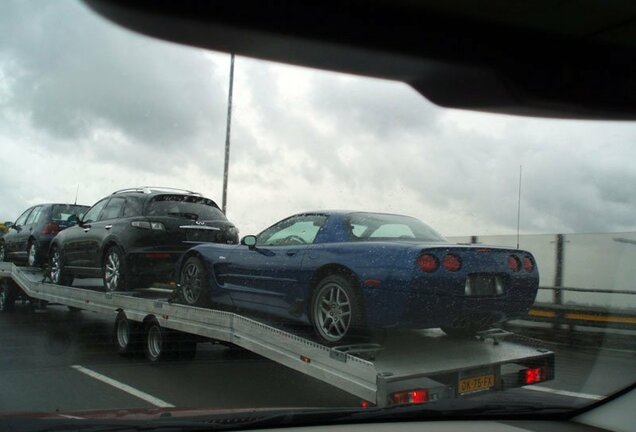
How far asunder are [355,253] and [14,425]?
296 centimetres

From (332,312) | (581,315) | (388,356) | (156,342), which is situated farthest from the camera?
(156,342)

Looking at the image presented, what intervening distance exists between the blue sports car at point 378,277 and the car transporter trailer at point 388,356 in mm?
226

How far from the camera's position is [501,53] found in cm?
443

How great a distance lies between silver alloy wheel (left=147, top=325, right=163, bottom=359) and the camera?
727 centimetres

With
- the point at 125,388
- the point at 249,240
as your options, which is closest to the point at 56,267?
the point at 125,388

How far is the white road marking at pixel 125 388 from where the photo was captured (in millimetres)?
5535

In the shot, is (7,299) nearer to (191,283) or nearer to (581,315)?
(191,283)

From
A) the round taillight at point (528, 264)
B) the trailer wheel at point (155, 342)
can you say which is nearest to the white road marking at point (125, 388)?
the trailer wheel at point (155, 342)

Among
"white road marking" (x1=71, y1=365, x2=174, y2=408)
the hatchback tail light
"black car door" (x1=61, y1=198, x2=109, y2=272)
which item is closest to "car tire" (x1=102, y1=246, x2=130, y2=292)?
"black car door" (x1=61, y1=198, x2=109, y2=272)

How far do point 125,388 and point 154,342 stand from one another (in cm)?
136

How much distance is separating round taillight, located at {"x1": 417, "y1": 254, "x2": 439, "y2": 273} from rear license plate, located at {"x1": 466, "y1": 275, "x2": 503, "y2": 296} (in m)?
0.29

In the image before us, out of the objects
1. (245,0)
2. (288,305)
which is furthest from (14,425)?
(288,305)

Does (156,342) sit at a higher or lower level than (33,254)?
lower

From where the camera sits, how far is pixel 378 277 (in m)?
4.89
